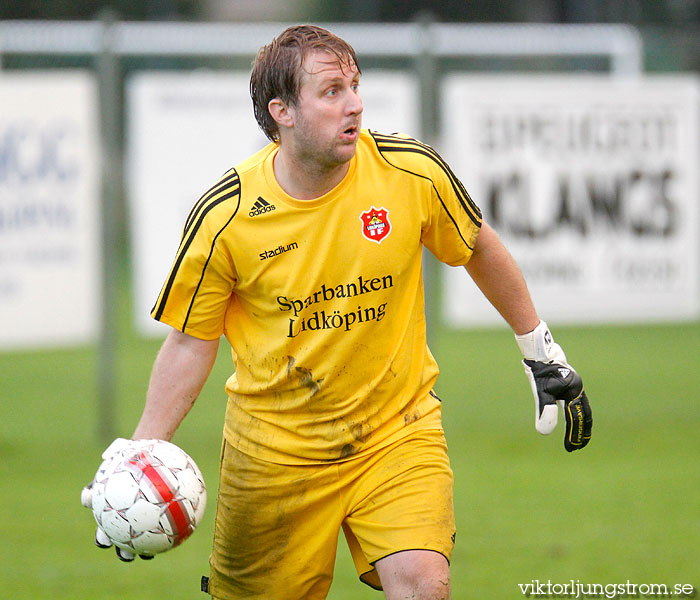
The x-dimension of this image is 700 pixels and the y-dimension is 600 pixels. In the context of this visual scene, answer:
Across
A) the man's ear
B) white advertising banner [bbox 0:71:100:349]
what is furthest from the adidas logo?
→ white advertising banner [bbox 0:71:100:349]

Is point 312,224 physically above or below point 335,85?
below

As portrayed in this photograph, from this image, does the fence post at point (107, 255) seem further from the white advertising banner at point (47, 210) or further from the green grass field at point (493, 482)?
the green grass field at point (493, 482)

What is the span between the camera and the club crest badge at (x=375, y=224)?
4.38 metres

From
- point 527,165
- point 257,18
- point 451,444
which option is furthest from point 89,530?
point 257,18

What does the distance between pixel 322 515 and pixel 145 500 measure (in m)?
0.70

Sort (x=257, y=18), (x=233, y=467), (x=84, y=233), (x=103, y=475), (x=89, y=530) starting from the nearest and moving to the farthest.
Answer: (x=103, y=475) → (x=233, y=467) → (x=89, y=530) → (x=84, y=233) → (x=257, y=18)

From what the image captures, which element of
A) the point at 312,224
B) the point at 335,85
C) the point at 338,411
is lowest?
the point at 338,411

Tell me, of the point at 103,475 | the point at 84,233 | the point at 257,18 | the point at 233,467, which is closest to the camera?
the point at 103,475

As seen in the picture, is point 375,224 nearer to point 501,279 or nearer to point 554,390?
point 501,279

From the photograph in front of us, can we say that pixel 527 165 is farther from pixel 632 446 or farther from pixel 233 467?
pixel 233 467

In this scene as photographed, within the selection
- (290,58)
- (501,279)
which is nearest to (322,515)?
(501,279)

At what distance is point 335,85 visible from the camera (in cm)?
429

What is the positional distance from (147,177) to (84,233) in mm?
661

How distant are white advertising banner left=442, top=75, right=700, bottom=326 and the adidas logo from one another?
5515mm
